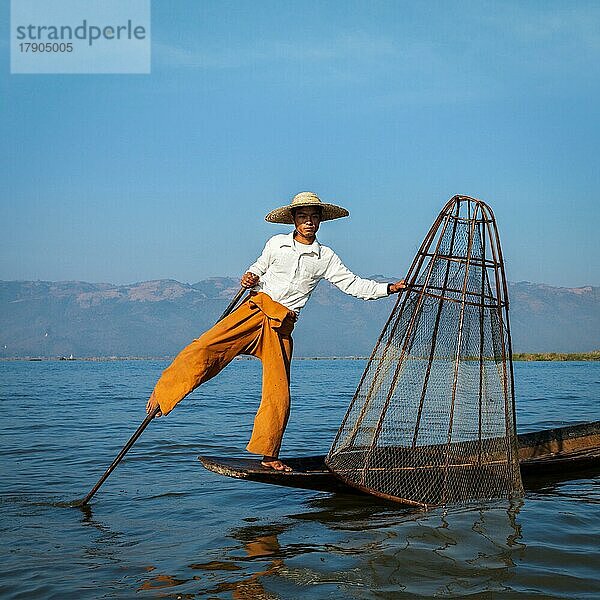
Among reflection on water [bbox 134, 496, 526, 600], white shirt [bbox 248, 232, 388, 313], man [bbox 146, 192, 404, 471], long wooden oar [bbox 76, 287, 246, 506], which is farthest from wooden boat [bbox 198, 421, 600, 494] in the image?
white shirt [bbox 248, 232, 388, 313]

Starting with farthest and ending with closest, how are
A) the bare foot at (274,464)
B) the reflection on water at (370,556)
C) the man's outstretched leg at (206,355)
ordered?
1. the bare foot at (274,464)
2. the man's outstretched leg at (206,355)
3. the reflection on water at (370,556)

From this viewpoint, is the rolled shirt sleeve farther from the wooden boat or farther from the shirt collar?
the wooden boat

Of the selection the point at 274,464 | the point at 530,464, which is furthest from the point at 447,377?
the point at 274,464

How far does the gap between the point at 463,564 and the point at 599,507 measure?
180 cm

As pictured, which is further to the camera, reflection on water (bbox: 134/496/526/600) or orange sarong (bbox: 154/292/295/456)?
orange sarong (bbox: 154/292/295/456)

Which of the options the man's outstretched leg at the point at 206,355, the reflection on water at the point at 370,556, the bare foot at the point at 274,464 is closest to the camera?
the reflection on water at the point at 370,556

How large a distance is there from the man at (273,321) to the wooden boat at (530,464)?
16cm

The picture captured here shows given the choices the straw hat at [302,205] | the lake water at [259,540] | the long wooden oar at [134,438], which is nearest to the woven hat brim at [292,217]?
the straw hat at [302,205]

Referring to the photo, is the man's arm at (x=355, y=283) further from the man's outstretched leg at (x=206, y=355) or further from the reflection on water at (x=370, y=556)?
the reflection on water at (x=370, y=556)

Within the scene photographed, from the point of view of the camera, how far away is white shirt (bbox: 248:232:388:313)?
5.30m

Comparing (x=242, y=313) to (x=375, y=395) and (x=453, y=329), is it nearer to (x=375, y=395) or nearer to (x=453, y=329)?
(x=375, y=395)

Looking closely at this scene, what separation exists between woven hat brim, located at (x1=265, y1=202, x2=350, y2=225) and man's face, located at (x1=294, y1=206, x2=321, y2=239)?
0.17 feet

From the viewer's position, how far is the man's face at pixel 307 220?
17.5ft

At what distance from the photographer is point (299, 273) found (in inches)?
211
